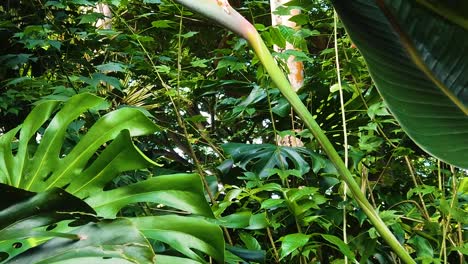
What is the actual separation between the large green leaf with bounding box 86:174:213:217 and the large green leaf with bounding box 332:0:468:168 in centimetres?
30

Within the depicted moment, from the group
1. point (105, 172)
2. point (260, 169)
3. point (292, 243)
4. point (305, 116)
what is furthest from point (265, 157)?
point (305, 116)

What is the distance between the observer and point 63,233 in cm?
41

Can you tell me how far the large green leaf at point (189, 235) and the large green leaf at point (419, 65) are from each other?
0.30 metres

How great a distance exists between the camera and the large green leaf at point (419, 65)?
1.46ft

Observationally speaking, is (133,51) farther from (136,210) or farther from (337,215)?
(337,215)

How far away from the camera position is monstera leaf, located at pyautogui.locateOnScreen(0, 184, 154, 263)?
38 cm

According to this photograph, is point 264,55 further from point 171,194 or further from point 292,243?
point 292,243

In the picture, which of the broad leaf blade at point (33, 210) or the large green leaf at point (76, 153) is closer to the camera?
the broad leaf blade at point (33, 210)

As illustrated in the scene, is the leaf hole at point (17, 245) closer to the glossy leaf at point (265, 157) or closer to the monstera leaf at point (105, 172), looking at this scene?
the monstera leaf at point (105, 172)

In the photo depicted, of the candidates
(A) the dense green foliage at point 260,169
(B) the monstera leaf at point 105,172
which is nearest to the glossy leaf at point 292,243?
(A) the dense green foliage at point 260,169

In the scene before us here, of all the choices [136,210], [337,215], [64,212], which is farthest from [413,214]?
[64,212]

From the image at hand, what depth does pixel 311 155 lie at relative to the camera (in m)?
1.23

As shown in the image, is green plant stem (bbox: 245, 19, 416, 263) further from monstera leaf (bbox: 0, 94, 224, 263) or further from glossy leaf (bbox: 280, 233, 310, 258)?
glossy leaf (bbox: 280, 233, 310, 258)

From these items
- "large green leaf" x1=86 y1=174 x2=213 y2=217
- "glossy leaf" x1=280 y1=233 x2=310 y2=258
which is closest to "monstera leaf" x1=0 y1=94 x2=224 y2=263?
"large green leaf" x1=86 y1=174 x2=213 y2=217
